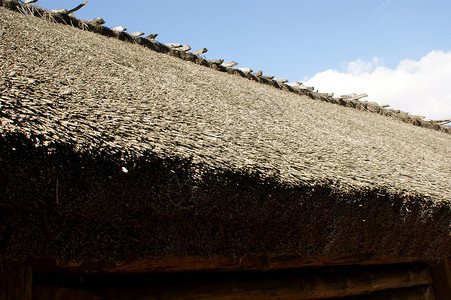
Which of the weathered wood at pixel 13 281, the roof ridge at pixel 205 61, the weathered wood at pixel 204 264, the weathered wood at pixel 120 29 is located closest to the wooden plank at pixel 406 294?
the weathered wood at pixel 204 264

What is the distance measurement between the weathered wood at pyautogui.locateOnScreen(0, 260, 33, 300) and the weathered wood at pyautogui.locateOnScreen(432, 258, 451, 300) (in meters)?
3.04

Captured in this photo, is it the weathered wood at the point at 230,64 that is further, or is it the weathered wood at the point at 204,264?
the weathered wood at the point at 230,64

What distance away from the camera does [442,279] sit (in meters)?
3.17

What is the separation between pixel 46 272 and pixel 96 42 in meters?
2.21

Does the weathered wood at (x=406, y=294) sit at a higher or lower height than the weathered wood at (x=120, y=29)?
lower

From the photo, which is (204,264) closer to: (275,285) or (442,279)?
(275,285)

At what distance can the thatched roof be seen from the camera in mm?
1235

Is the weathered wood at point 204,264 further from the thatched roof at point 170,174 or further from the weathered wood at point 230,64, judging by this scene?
the weathered wood at point 230,64

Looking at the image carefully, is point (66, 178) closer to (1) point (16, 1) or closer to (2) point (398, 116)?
(1) point (16, 1)

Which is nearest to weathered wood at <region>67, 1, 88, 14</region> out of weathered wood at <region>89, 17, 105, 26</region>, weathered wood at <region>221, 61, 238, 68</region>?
weathered wood at <region>89, 17, 105, 26</region>

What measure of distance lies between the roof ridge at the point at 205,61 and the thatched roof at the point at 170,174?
35cm

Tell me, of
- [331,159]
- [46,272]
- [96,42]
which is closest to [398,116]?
[331,159]

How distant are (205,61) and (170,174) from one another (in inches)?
124

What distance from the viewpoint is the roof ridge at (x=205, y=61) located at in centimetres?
339
